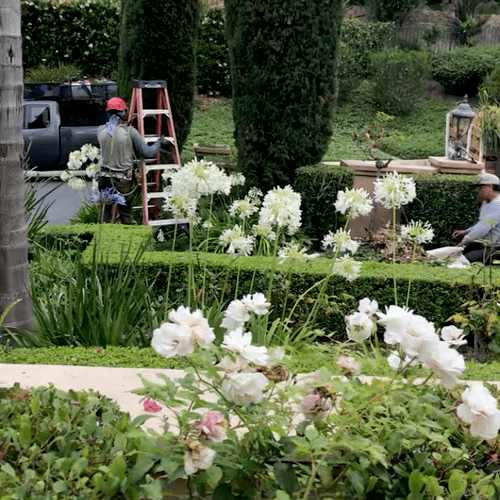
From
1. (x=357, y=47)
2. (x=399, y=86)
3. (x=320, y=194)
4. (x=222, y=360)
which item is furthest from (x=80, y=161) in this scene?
(x=357, y=47)

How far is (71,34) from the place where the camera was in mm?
21234

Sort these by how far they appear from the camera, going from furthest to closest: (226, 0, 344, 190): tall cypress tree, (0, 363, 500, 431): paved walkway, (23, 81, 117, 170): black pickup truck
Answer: (23, 81, 117, 170): black pickup truck → (226, 0, 344, 190): tall cypress tree → (0, 363, 500, 431): paved walkway

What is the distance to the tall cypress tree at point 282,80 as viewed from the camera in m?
8.98

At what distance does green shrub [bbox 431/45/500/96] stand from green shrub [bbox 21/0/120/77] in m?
8.77

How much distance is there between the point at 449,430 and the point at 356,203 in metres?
2.32

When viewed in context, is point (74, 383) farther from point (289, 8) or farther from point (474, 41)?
point (474, 41)

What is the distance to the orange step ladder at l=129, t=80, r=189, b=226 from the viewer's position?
9.05 meters

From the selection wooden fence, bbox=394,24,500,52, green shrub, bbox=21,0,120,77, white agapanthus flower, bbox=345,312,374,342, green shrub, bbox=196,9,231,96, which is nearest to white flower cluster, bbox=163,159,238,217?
white agapanthus flower, bbox=345,312,374,342

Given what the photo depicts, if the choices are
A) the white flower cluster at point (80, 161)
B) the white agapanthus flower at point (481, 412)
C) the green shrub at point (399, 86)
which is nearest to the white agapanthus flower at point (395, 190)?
Result: the white agapanthus flower at point (481, 412)

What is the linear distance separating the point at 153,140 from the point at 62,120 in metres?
6.07

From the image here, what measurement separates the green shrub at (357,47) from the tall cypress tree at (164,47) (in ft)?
37.8

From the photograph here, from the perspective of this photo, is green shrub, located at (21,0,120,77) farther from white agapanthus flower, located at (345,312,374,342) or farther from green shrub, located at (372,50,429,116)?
white agapanthus flower, located at (345,312,374,342)

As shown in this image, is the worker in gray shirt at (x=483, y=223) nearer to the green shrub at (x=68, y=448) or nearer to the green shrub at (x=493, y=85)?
the green shrub at (x=68, y=448)

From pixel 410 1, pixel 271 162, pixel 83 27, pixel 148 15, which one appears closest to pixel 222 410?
pixel 271 162
